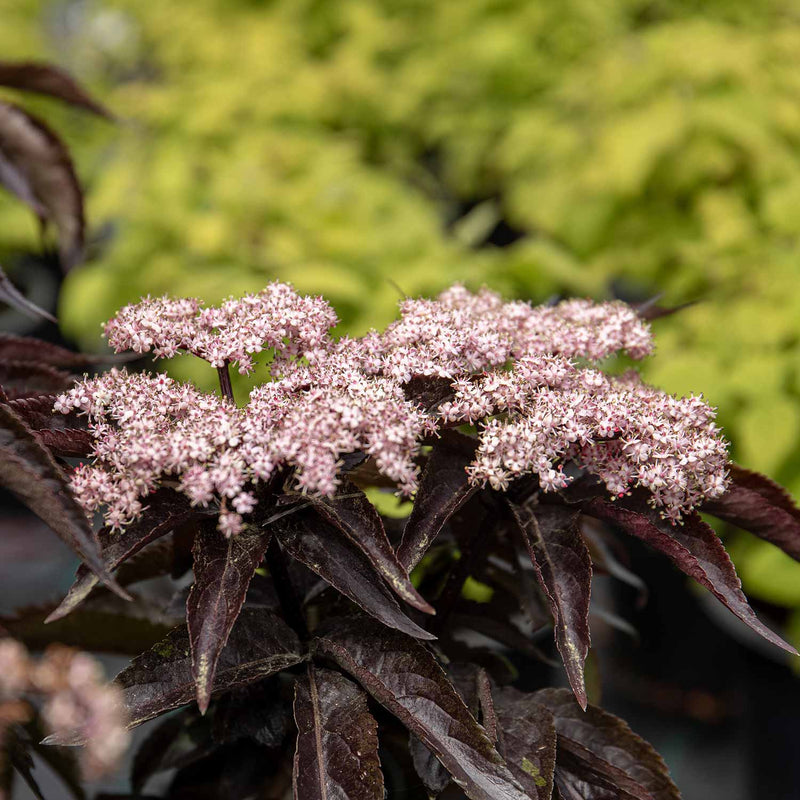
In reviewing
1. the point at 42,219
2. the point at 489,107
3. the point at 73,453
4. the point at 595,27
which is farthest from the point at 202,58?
the point at 73,453

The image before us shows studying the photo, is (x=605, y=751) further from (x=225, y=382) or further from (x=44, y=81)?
(x=44, y=81)

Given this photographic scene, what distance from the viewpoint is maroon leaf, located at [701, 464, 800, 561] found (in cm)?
57

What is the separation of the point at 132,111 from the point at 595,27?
4.72 ft

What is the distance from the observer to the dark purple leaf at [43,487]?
43cm

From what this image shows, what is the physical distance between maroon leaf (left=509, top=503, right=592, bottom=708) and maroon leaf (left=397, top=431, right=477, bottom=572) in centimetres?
5

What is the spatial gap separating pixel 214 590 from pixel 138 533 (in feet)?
0.18

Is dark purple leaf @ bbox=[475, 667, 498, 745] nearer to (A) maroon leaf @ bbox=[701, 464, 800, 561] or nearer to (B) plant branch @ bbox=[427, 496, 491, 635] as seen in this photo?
(B) plant branch @ bbox=[427, 496, 491, 635]

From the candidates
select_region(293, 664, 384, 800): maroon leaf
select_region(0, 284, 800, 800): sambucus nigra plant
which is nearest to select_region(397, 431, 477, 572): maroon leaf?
select_region(0, 284, 800, 800): sambucus nigra plant

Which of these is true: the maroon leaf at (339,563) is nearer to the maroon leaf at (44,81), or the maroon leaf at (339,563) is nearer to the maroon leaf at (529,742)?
the maroon leaf at (529,742)

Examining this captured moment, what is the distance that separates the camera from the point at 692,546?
543mm

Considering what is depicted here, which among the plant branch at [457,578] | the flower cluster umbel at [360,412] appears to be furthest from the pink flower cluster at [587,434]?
the plant branch at [457,578]

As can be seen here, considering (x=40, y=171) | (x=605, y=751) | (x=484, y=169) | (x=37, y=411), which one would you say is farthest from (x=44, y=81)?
(x=484, y=169)

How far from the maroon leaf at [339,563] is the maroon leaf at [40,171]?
1.77 feet

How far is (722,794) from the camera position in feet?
4.47
